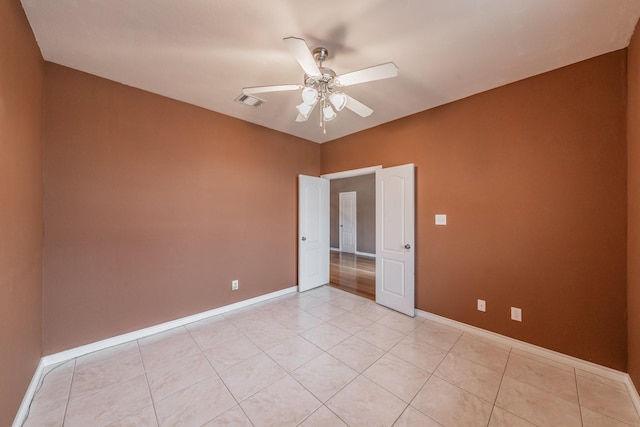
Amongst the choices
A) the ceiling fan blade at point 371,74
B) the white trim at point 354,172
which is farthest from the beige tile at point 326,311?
the ceiling fan blade at point 371,74

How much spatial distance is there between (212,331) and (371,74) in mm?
2993

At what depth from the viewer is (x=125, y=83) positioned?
2.43m

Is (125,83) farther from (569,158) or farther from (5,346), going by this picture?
(569,158)

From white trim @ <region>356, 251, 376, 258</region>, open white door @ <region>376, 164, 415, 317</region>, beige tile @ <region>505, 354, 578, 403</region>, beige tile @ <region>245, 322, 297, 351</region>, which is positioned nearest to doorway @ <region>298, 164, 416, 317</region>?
open white door @ <region>376, 164, 415, 317</region>

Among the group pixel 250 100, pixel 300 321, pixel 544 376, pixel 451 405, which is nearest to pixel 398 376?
pixel 451 405

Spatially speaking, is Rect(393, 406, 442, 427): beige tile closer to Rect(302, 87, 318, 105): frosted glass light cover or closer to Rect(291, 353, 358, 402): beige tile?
Rect(291, 353, 358, 402): beige tile

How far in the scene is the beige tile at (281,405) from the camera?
1.54 metres

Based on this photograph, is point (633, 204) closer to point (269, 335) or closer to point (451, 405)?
point (451, 405)

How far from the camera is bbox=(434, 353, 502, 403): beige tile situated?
1779 millimetres

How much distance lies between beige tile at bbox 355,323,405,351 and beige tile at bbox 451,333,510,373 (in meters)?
0.55

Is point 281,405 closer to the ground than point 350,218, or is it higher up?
closer to the ground

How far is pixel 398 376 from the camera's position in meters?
1.95

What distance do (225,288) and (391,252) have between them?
234 cm

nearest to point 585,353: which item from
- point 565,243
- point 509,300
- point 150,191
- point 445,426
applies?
point 509,300
